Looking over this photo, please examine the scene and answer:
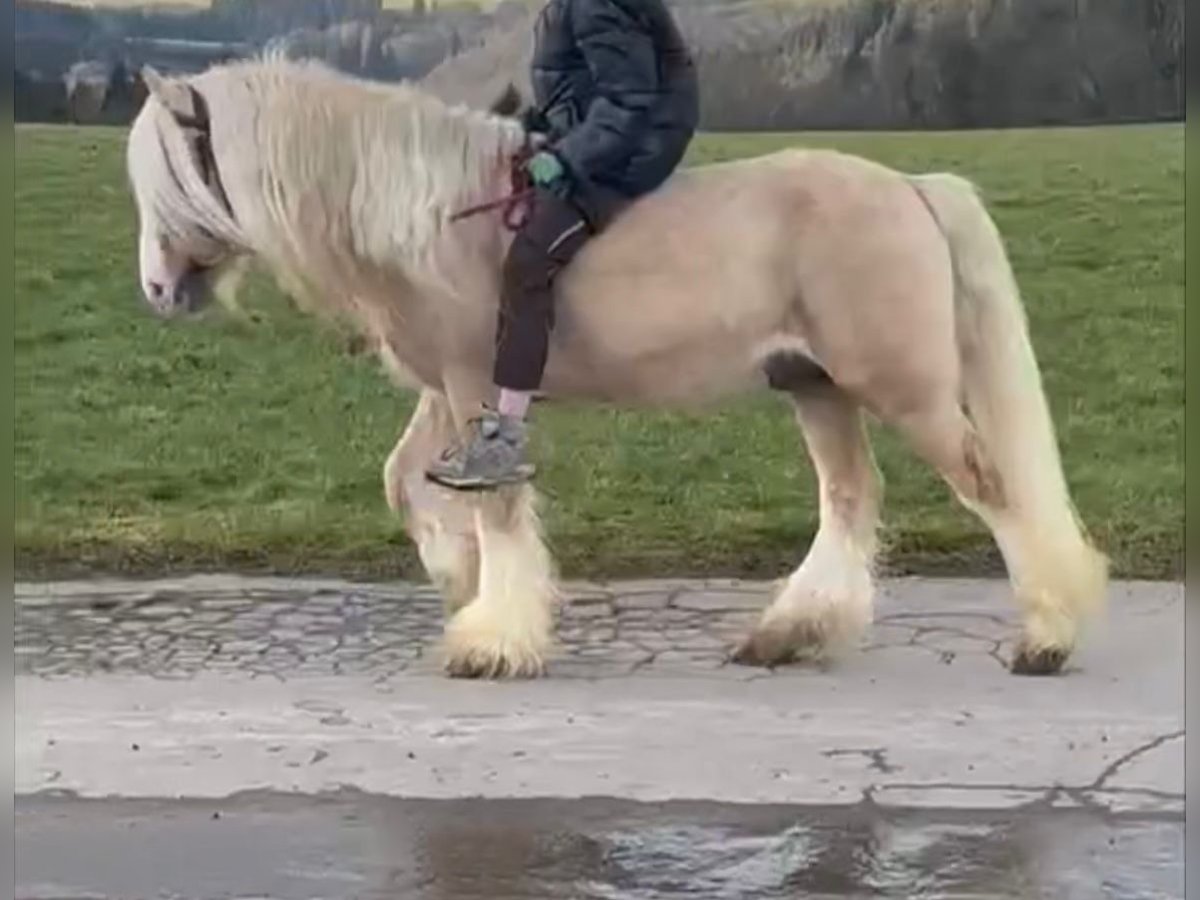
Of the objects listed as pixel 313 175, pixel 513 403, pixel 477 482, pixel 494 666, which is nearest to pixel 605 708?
pixel 494 666

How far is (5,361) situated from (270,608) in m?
3.45

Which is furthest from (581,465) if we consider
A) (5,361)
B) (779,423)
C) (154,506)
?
(5,361)

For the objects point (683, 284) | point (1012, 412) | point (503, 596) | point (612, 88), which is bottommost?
point (503, 596)

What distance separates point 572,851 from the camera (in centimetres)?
433

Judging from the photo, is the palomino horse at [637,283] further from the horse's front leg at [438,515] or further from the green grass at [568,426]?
the green grass at [568,426]

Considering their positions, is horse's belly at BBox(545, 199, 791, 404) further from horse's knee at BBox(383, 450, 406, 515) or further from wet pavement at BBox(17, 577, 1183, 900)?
wet pavement at BBox(17, 577, 1183, 900)

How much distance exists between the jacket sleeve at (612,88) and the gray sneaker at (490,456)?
665mm

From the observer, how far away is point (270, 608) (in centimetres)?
654

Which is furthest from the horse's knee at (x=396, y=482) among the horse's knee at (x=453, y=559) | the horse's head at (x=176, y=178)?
the horse's head at (x=176, y=178)

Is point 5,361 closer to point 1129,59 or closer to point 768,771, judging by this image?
point 768,771

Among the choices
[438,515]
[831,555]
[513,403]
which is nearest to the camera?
[513,403]

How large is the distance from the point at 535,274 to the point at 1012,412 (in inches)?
50.7

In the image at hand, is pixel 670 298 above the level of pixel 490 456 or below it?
above

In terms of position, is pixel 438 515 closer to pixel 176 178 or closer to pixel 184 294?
pixel 184 294
